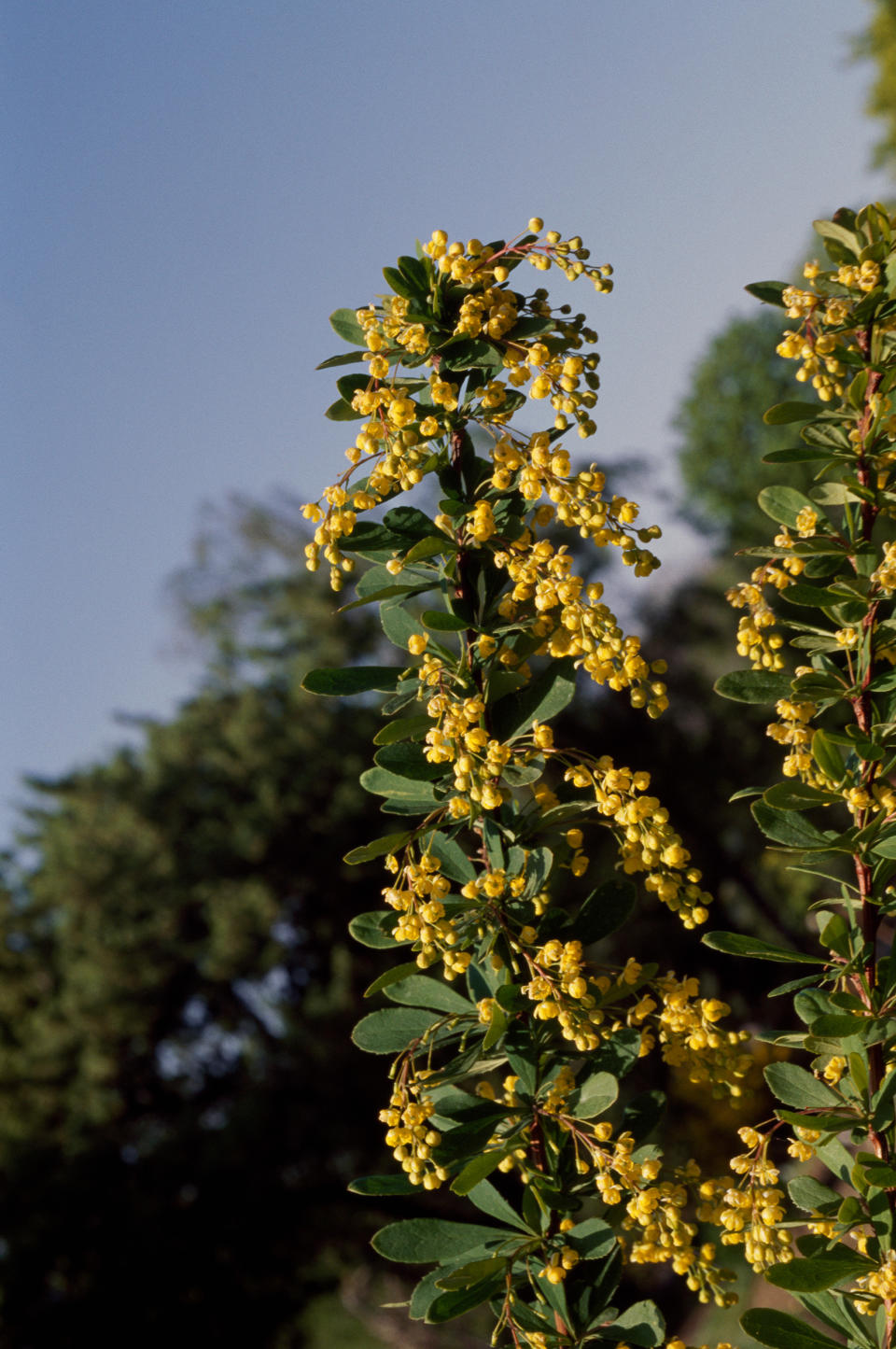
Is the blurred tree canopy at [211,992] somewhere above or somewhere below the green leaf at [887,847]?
above

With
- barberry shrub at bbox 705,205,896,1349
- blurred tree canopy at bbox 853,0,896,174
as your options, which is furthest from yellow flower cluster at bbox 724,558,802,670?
blurred tree canopy at bbox 853,0,896,174

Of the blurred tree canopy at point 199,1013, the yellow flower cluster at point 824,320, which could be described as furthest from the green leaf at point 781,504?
the blurred tree canopy at point 199,1013

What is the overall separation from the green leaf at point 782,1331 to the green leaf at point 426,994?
1.63ft

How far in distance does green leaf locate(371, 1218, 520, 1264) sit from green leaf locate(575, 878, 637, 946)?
0.40 m

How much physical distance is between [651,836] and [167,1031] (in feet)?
36.8

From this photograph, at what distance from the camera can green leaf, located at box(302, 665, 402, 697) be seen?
1410 millimetres

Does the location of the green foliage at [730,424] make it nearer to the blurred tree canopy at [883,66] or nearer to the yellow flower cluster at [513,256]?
the blurred tree canopy at [883,66]

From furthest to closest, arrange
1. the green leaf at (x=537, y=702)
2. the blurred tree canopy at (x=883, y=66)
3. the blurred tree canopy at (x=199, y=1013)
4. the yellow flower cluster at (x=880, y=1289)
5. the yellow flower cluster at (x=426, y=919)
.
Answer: the blurred tree canopy at (x=883, y=66) → the blurred tree canopy at (x=199, y=1013) → the green leaf at (x=537, y=702) → the yellow flower cluster at (x=426, y=919) → the yellow flower cluster at (x=880, y=1289)

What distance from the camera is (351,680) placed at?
1.46 metres

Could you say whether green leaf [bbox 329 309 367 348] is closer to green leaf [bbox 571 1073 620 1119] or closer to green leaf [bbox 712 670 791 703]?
green leaf [bbox 712 670 791 703]

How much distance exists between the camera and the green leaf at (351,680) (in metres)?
1.41

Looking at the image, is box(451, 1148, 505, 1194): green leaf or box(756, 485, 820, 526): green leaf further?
box(756, 485, 820, 526): green leaf

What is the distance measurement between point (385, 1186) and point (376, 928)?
319 millimetres

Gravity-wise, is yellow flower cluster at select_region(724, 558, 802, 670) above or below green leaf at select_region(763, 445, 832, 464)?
below
